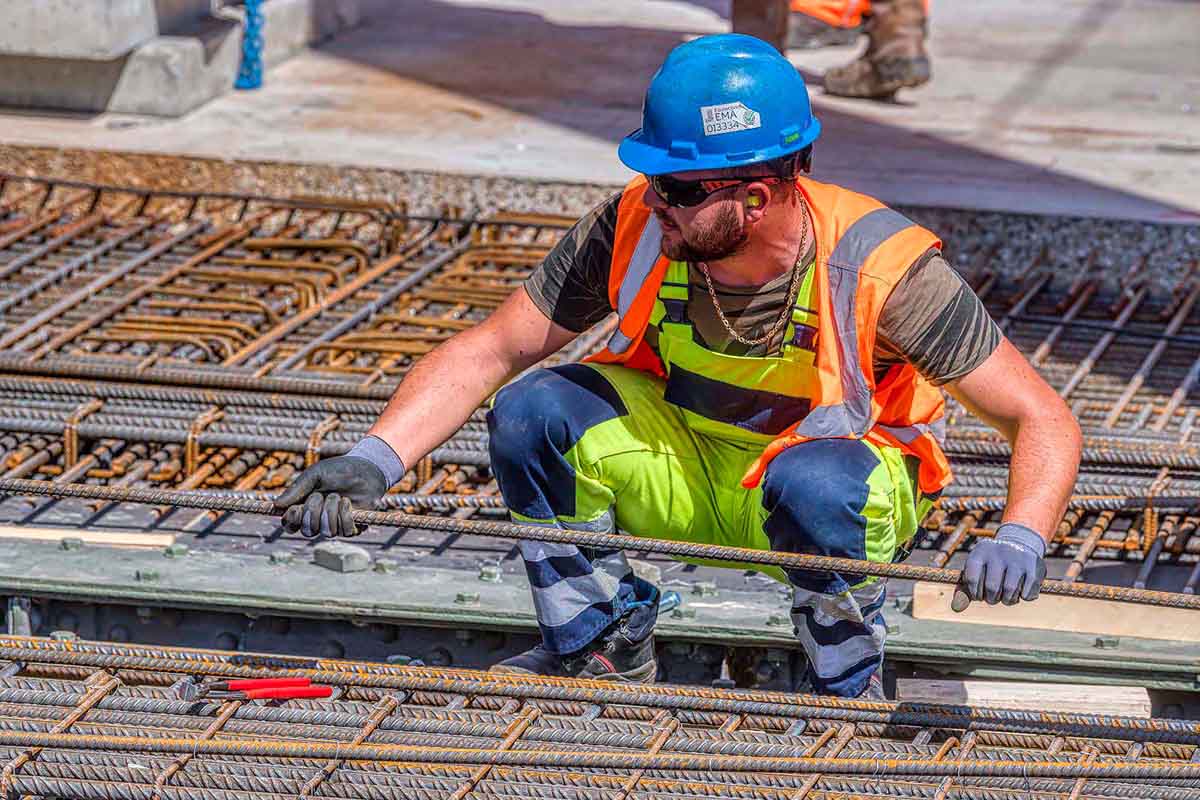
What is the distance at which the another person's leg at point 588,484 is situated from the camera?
3.46 metres

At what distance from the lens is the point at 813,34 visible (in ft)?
37.6

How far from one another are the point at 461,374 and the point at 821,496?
82 cm

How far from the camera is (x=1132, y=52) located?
1126 cm

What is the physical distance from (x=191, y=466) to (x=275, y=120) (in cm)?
483

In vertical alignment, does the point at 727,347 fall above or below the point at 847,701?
above

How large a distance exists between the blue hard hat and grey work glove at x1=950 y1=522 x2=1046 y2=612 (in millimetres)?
886

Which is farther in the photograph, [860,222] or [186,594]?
[186,594]

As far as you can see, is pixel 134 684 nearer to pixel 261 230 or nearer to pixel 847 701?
pixel 847 701

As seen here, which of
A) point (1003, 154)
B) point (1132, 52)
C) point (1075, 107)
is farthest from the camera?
point (1132, 52)

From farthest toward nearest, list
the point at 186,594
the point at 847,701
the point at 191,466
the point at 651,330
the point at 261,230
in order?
the point at 261,230, the point at 191,466, the point at 186,594, the point at 651,330, the point at 847,701

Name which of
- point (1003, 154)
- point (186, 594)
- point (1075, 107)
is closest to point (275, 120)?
point (1003, 154)

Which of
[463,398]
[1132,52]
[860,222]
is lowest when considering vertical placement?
[1132,52]

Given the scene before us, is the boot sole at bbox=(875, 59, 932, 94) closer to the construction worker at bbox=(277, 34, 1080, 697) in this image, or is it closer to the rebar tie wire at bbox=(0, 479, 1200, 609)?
the construction worker at bbox=(277, 34, 1080, 697)

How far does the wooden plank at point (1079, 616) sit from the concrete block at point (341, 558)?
1.32 metres
